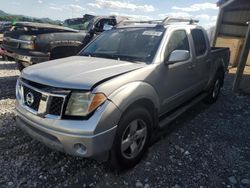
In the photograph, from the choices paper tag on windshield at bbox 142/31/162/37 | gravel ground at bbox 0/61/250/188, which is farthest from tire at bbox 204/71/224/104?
paper tag on windshield at bbox 142/31/162/37

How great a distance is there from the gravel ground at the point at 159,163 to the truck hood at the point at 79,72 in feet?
3.73

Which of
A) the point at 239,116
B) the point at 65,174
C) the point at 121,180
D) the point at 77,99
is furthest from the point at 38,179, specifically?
the point at 239,116

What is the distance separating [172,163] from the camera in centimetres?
346

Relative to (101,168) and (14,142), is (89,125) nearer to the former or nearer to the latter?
(101,168)

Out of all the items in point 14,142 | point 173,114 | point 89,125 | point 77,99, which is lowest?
point 14,142

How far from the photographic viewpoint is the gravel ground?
3.03 meters

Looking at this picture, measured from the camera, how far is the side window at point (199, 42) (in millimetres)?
4684

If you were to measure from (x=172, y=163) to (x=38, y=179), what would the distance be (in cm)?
179

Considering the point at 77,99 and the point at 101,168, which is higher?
the point at 77,99

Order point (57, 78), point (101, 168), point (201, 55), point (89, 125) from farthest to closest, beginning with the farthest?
point (201, 55), point (101, 168), point (57, 78), point (89, 125)

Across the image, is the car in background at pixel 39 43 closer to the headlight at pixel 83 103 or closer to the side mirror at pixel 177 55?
the side mirror at pixel 177 55

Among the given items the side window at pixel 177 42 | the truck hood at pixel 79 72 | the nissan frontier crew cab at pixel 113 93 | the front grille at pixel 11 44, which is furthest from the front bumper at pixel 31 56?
the side window at pixel 177 42

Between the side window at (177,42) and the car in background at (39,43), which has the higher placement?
the side window at (177,42)

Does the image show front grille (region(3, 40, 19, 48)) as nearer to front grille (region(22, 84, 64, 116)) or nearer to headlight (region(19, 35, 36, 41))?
headlight (region(19, 35, 36, 41))
